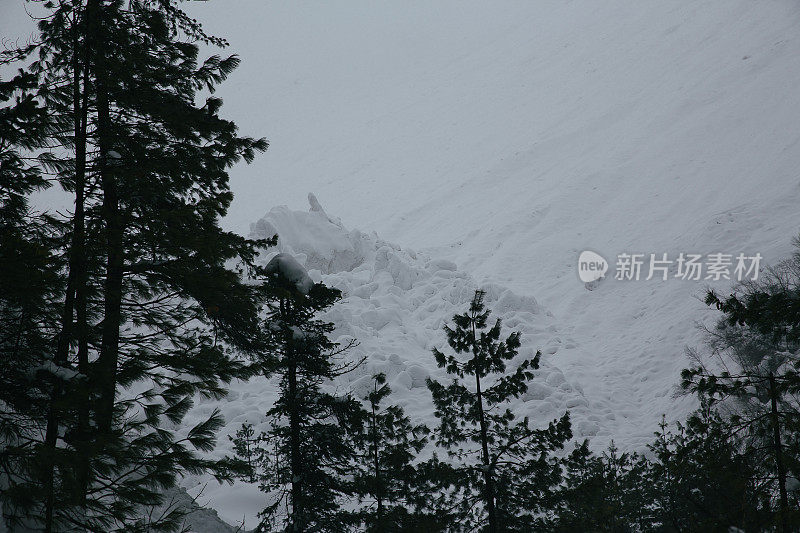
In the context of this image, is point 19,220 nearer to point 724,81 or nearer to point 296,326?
point 296,326

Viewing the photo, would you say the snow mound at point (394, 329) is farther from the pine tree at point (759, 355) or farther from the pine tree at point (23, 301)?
the pine tree at point (23, 301)

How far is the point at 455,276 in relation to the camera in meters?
41.4

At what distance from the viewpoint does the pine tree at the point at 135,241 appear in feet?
16.2

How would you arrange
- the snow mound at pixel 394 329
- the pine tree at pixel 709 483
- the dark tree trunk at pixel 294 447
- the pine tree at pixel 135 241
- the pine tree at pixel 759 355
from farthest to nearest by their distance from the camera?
the snow mound at pixel 394 329
the dark tree trunk at pixel 294 447
the pine tree at pixel 759 355
the pine tree at pixel 709 483
the pine tree at pixel 135 241

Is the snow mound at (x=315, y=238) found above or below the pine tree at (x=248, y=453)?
above

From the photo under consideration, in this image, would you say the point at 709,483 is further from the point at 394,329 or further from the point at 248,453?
the point at 394,329

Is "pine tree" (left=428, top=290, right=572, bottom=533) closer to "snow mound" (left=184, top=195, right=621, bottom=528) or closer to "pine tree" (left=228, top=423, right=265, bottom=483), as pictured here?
"pine tree" (left=228, top=423, right=265, bottom=483)

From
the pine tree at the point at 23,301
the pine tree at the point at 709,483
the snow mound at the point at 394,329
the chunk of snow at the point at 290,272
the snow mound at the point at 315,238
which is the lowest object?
the pine tree at the point at 709,483

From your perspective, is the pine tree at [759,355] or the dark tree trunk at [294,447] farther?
the dark tree trunk at [294,447]

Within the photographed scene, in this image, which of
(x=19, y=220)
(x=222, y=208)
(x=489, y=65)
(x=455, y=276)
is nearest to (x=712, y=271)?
(x=455, y=276)

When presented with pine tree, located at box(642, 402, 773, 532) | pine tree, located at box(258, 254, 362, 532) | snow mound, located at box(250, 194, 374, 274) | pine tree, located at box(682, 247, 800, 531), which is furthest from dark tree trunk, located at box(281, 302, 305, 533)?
snow mound, located at box(250, 194, 374, 274)

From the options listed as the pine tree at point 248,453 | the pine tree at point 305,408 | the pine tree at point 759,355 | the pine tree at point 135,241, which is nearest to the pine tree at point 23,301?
the pine tree at point 135,241

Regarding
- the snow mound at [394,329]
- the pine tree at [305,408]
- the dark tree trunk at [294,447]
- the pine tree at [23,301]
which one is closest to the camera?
the pine tree at [23,301]

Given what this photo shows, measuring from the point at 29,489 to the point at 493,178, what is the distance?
210 ft
